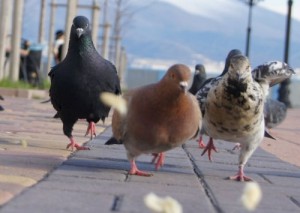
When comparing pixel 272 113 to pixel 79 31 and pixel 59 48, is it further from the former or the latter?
pixel 59 48

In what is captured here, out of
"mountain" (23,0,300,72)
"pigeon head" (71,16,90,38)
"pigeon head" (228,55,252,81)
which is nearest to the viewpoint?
"pigeon head" (228,55,252,81)

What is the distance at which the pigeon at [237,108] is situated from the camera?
506 cm

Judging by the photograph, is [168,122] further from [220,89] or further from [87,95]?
[87,95]

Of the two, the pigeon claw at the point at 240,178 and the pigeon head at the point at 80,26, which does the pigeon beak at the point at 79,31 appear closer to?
the pigeon head at the point at 80,26

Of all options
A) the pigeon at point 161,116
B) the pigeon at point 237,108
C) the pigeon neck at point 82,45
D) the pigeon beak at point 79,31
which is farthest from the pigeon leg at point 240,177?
the pigeon beak at point 79,31

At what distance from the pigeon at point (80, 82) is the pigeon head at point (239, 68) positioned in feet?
5.85

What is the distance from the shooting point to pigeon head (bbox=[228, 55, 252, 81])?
497 cm

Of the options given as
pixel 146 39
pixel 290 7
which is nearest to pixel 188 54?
pixel 146 39

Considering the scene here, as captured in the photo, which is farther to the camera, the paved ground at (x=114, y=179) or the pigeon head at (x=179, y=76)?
the pigeon head at (x=179, y=76)

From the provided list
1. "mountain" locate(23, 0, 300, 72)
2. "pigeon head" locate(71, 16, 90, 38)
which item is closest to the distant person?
"pigeon head" locate(71, 16, 90, 38)

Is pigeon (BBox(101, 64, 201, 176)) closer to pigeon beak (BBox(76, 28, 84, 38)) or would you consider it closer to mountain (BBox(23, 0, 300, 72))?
pigeon beak (BBox(76, 28, 84, 38))

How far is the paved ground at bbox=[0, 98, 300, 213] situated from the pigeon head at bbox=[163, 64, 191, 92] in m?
0.62

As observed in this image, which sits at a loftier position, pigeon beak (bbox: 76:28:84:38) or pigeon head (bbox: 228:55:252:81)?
pigeon beak (bbox: 76:28:84:38)

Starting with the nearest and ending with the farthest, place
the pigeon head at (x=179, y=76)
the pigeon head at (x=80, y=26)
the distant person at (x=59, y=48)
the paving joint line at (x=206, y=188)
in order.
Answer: the paving joint line at (x=206, y=188), the pigeon head at (x=179, y=76), the pigeon head at (x=80, y=26), the distant person at (x=59, y=48)
